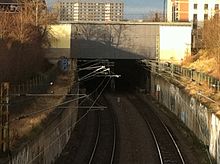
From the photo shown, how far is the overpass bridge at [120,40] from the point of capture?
180 feet

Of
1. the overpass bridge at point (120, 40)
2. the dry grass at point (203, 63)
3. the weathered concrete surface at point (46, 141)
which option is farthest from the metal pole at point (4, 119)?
the overpass bridge at point (120, 40)

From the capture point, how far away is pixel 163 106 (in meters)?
46.4

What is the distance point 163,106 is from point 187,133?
47.6 ft

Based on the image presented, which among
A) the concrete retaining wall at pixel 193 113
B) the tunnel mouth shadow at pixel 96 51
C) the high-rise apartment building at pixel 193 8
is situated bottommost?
the concrete retaining wall at pixel 193 113

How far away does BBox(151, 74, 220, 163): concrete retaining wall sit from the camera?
2508cm

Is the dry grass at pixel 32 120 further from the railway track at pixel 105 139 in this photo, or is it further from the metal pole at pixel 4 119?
the railway track at pixel 105 139

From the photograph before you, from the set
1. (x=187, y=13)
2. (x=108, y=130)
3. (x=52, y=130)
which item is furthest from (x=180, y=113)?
(x=187, y=13)

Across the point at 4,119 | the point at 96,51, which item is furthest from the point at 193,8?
the point at 4,119

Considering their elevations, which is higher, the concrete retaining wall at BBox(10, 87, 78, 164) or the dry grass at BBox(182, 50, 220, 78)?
the dry grass at BBox(182, 50, 220, 78)

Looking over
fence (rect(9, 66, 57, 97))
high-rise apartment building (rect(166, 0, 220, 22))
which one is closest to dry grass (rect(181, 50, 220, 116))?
fence (rect(9, 66, 57, 97))

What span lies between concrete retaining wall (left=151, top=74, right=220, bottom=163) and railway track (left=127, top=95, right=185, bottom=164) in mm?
1541

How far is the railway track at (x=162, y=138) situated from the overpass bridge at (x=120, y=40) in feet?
33.6

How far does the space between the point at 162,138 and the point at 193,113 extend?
9.03ft

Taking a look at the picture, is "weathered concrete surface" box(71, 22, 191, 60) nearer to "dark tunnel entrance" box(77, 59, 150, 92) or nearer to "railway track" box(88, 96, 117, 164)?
"dark tunnel entrance" box(77, 59, 150, 92)
